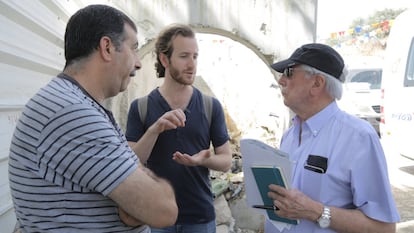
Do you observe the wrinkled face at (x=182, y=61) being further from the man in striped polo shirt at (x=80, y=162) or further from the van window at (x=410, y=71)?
the van window at (x=410, y=71)

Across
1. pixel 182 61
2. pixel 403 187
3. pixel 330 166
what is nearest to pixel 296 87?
pixel 330 166

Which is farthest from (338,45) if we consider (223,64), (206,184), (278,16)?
(206,184)

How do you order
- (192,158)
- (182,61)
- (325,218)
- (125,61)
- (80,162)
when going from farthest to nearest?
1. (182,61)
2. (192,158)
3. (325,218)
4. (125,61)
5. (80,162)

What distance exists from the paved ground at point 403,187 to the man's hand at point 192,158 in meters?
2.80

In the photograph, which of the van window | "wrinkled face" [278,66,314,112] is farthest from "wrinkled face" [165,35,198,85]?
the van window

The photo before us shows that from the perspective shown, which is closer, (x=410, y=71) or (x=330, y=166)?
(x=330, y=166)

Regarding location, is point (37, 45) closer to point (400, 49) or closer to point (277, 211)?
point (277, 211)

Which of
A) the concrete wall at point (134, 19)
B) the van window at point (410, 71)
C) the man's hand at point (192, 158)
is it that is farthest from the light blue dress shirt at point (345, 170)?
the van window at point (410, 71)

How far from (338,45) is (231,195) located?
84.3 ft

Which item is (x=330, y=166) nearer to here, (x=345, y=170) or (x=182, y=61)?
(x=345, y=170)

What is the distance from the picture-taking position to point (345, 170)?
1485 millimetres

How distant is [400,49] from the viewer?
251 inches

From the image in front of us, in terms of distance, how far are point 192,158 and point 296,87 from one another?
65 cm

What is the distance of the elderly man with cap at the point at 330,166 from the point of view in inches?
57.7
